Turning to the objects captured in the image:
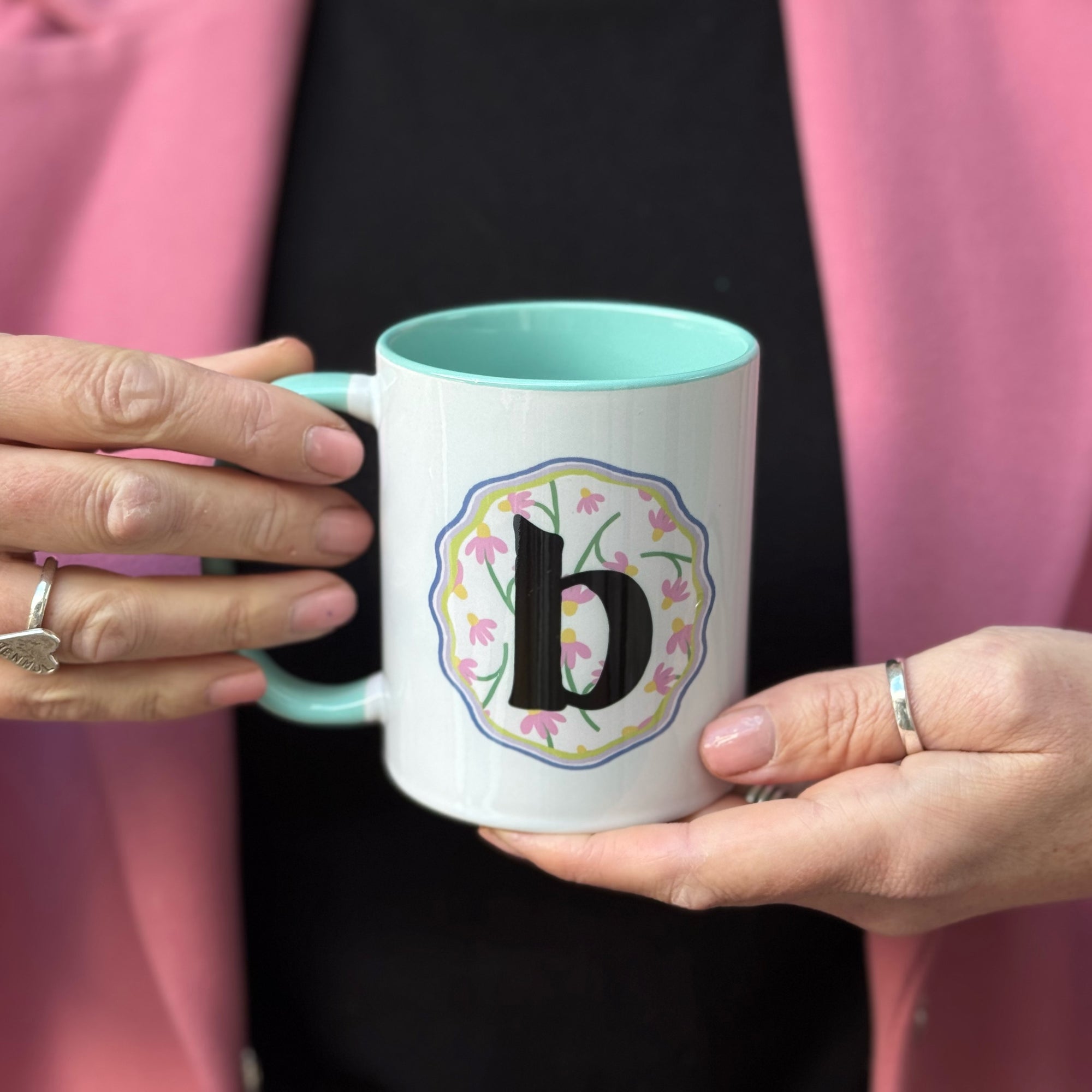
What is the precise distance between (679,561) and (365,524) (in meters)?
0.25

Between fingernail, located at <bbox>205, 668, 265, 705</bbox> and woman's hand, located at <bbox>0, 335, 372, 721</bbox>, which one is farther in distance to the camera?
fingernail, located at <bbox>205, 668, 265, 705</bbox>

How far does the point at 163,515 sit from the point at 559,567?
0.86ft

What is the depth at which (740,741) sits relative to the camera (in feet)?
2.53

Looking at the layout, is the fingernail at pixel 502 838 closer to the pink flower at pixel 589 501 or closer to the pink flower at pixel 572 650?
the pink flower at pixel 572 650

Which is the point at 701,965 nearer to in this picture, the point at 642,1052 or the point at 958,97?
the point at 642,1052

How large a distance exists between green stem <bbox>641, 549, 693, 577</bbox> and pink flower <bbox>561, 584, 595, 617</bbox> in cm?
4

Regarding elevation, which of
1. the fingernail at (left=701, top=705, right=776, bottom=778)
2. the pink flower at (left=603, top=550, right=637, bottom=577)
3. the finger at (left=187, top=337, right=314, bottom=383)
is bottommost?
the fingernail at (left=701, top=705, right=776, bottom=778)

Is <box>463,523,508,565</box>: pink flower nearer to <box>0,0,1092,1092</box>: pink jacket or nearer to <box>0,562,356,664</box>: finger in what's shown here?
<box>0,562,356,664</box>: finger

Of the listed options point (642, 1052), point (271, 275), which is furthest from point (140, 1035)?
point (271, 275)

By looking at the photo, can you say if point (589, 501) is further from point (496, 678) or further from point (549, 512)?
point (496, 678)

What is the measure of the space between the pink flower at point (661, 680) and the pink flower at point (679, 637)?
12mm

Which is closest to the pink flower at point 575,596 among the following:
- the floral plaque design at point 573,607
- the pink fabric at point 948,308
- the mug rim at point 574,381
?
the floral plaque design at point 573,607

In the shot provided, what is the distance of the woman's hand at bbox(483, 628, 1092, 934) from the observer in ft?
2.40

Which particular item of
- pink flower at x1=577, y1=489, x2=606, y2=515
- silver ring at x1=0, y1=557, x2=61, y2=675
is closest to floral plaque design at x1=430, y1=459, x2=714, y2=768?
pink flower at x1=577, y1=489, x2=606, y2=515
